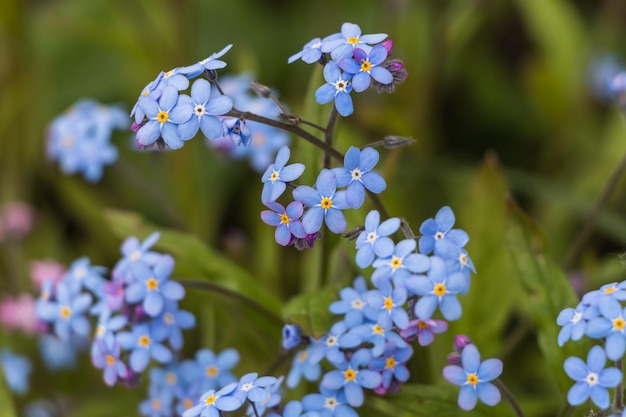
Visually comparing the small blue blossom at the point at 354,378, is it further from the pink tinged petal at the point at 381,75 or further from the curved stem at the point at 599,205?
the curved stem at the point at 599,205

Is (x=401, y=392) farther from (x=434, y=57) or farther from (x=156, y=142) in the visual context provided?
(x=434, y=57)

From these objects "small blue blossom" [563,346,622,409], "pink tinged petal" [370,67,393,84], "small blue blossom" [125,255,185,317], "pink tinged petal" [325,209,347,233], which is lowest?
"small blue blossom" [563,346,622,409]

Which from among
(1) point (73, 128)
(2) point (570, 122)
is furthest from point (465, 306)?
(2) point (570, 122)

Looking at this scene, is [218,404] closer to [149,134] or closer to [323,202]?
[323,202]

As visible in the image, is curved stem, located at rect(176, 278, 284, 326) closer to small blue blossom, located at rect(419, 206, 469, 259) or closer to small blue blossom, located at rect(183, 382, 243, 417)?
small blue blossom, located at rect(183, 382, 243, 417)

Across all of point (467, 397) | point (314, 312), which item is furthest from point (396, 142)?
point (467, 397)

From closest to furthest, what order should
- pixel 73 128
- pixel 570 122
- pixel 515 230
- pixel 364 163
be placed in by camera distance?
pixel 364 163 < pixel 515 230 < pixel 73 128 < pixel 570 122

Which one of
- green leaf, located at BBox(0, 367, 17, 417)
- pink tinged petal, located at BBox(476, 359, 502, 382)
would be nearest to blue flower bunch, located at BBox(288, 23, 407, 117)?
pink tinged petal, located at BBox(476, 359, 502, 382)
